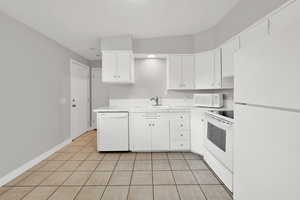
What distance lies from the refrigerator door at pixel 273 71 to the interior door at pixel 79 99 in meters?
4.16

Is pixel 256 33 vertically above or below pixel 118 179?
above

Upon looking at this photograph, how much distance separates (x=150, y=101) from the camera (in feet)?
13.3

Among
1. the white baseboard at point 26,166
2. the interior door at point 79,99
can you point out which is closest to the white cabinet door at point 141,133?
the white baseboard at point 26,166

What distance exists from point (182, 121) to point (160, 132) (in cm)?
51

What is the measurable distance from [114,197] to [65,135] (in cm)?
257

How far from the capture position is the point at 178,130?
3.50 metres

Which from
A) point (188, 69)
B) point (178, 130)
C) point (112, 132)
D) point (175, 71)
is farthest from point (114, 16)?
point (178, 130)

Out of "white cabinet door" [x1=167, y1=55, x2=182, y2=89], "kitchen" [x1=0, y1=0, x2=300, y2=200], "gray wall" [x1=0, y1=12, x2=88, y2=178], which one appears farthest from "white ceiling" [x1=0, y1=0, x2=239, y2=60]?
"white cabinet door" [x1=167, y1=55, x2=182, y2=89]

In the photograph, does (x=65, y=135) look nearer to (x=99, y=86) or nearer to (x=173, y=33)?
(x=99, y=86)

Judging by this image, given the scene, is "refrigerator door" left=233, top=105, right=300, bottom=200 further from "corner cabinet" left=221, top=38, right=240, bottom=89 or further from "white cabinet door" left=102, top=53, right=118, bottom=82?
"white cabinet door" left=102, top=53, right=118, bottom=82

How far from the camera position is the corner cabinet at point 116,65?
11.8 feet

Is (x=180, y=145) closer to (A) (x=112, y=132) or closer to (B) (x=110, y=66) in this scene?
(A) (x=112, y=132)

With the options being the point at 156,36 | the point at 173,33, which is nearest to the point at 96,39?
the point at 156,36

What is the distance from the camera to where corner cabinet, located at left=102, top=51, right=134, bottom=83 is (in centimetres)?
359
